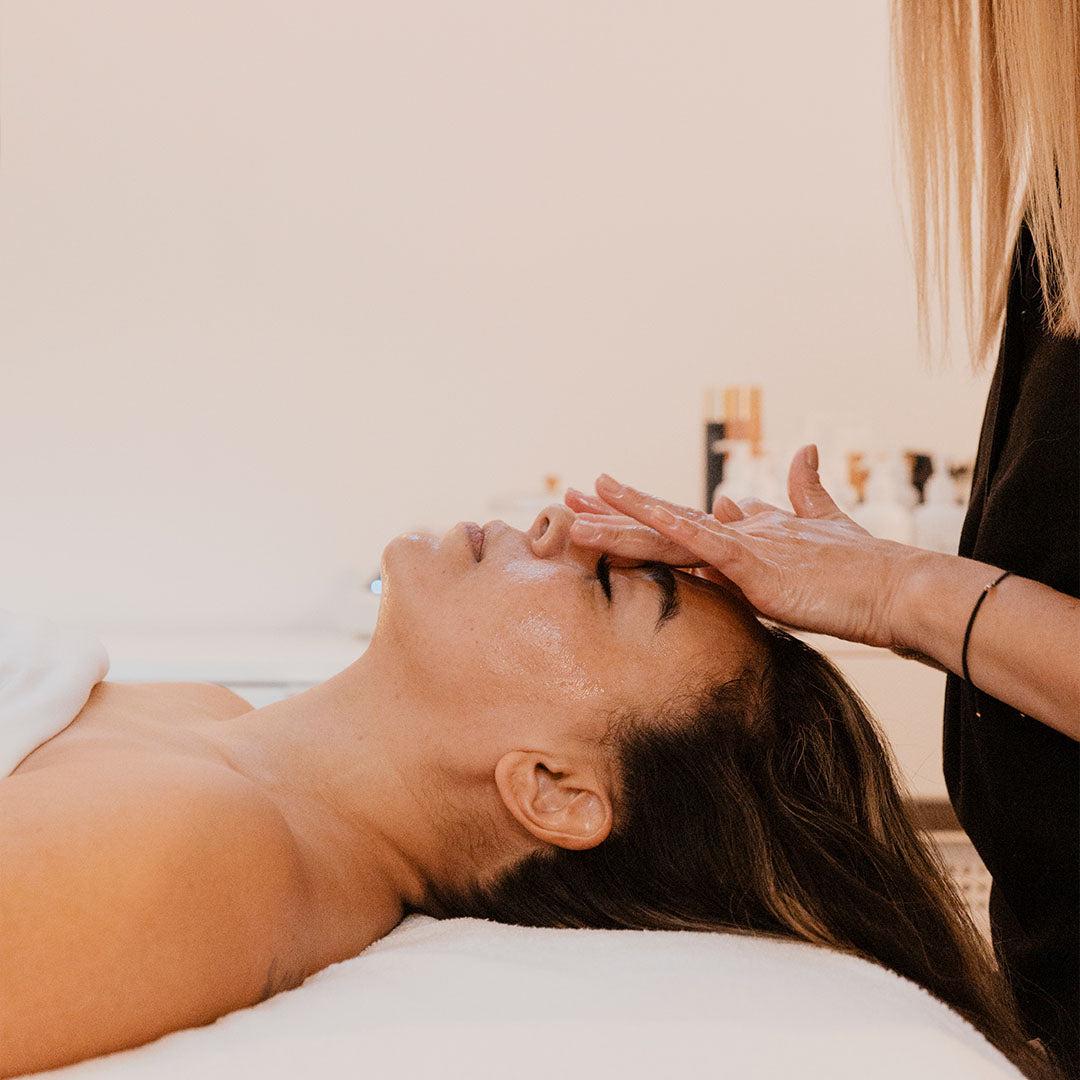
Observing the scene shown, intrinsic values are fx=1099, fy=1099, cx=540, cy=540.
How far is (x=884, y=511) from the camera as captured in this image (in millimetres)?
2496

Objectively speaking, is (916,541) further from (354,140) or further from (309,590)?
(354,140)

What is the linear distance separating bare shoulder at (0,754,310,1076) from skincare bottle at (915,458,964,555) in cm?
197

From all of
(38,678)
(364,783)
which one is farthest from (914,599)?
(38,678)

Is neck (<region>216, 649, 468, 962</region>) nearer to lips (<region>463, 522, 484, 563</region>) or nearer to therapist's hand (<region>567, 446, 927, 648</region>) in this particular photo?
lips (<region>463, 522, 484, 563</region>)

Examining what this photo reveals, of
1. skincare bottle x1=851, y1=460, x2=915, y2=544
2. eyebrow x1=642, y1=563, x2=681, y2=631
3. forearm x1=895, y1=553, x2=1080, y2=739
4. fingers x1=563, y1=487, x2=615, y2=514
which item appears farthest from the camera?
skincare bottle x1=851, y1=460, x2=915, y2=544

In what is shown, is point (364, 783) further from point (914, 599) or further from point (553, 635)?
point (914, 599)

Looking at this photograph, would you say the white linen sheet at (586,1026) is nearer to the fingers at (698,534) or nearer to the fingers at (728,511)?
the fingers at (698,534)

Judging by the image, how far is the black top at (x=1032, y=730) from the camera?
108cm

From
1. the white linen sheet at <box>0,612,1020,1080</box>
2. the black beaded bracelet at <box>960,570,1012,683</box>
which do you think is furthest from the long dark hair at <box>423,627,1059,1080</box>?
the black beaded bracelet at <box>960,570,1012,683</box>

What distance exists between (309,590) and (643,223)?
1.28 metres

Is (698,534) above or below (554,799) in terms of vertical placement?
above

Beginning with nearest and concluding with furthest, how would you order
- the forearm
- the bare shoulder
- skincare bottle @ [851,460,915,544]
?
the bare shoulder
the forearm
skincare bottle @ [851,460,915,544]

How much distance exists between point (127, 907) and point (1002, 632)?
757 millimetres

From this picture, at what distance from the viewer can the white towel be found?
102 cm
